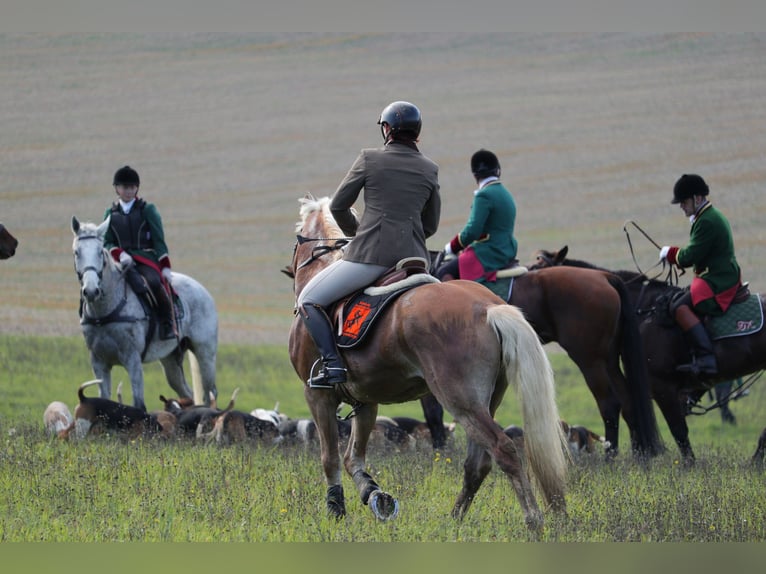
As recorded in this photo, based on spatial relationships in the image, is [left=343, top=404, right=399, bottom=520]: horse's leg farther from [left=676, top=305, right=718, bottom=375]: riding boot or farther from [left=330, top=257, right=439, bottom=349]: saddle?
[left=676, top=305, right=718, bottom=375]: riding boot

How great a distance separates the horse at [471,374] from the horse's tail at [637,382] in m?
3.89

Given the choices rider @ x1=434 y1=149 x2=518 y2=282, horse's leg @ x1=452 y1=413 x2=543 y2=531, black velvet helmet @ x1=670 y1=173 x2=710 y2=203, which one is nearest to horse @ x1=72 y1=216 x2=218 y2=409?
rider @ x1=434 y1=149 x2=518 y2=282

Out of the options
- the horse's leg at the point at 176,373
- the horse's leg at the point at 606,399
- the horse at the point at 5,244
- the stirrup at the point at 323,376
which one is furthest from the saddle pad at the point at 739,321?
the horse at the point at 5,244

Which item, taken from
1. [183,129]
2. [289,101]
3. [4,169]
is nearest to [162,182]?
[183,129]

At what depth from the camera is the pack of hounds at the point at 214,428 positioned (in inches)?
412

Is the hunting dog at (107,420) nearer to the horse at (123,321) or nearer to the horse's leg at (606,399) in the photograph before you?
the horse at (123,321)

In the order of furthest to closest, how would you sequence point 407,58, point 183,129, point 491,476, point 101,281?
1. point 407,58
2. point 183,129
3. point 101,281
4. point 491,476

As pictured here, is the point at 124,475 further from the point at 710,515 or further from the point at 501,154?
the point at 501,154

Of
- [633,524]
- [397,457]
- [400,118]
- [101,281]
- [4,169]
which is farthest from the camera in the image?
[4,169]

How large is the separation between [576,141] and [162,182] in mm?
10258

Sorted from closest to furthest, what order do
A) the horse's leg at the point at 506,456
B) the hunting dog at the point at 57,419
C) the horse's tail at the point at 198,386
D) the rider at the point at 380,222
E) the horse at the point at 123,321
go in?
the horse's leg at the point at 506,456, the rider at the point at 380,222, the horse at the point at 123,321, the hunting dog at the point at 57,419, the horse's tail at the point at 198,386

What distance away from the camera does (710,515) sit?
21.9 feet

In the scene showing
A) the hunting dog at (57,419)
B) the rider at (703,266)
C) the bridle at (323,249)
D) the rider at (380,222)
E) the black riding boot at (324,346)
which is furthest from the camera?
the hunting dog at (57,419)

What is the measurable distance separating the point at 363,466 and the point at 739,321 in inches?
186
